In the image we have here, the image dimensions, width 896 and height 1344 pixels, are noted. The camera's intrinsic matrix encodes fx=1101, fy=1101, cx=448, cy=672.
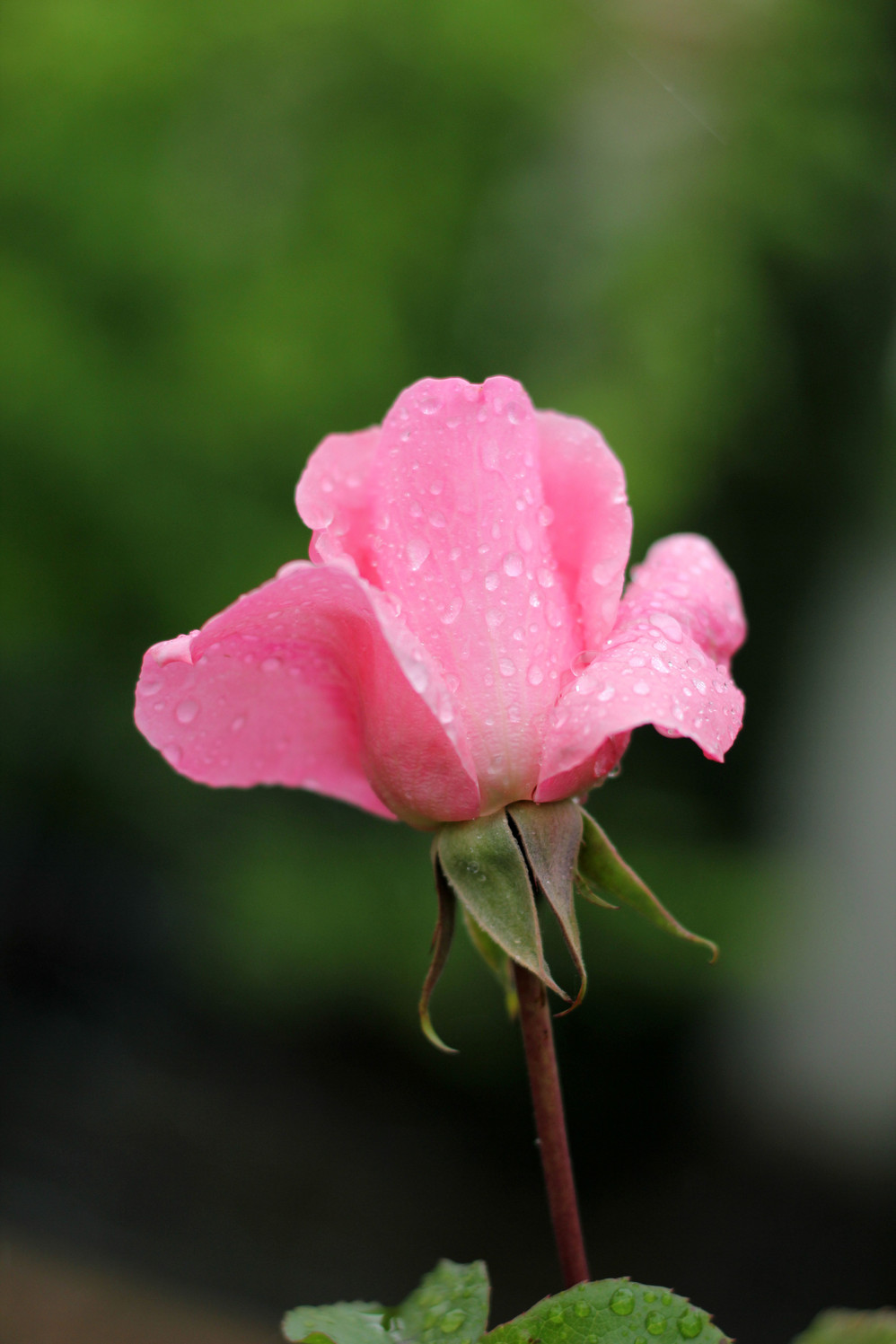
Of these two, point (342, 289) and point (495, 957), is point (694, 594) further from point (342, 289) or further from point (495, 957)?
point (342, 289)

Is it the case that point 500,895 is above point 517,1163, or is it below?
above

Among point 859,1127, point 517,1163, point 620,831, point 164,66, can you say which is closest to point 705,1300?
point 517,1163

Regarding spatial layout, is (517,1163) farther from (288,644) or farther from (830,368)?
(288,644)

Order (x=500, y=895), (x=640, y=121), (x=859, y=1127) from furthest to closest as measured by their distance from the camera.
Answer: (x=859, y=1127)
(x=640, y=121)
(x=500, y=895)

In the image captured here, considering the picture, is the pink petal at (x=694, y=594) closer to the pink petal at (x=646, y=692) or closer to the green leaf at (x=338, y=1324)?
the pink petal at (x=646, y=692)

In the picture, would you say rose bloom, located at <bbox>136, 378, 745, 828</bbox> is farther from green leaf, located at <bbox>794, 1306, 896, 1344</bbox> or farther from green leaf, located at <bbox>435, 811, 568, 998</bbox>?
green leaf, located at <bbox>794, 1306, 896, 1344</bbox>
